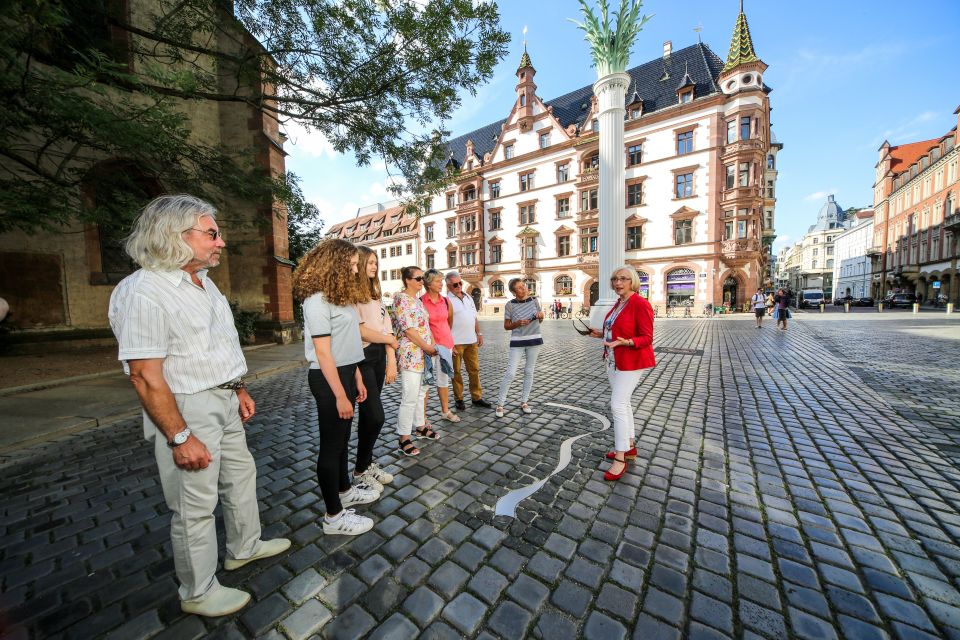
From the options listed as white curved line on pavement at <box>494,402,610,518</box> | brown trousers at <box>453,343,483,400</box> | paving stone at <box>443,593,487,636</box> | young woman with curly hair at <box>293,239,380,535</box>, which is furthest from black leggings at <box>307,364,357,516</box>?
brown trousers at <box>453,343,483,400</box>

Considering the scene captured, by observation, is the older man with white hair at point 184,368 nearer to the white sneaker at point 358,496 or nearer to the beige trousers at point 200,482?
the beige trousers at point 200,482

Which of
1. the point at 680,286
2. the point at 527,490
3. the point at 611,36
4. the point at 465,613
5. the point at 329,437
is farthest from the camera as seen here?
the point at 680,286

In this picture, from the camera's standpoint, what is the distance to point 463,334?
4922mm

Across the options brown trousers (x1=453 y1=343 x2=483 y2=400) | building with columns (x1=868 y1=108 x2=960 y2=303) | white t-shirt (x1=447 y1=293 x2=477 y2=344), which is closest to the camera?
white t-shirt (x1=447 y1=293 x2=477 y2=344)

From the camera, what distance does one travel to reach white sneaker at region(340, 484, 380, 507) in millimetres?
2783

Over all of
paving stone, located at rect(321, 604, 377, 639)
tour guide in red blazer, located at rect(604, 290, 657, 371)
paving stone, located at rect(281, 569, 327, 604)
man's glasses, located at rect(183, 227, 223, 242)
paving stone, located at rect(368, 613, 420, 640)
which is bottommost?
paving stone, located at rect(368, 613, 420, 640)

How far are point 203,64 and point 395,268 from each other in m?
39.3

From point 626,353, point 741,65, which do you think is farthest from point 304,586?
point 741,65

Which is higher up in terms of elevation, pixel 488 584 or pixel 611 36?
pixel 611 36

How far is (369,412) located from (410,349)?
3.20ft

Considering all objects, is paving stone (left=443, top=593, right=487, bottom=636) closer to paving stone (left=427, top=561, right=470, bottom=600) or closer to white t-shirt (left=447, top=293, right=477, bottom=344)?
paving stone (left=427, top=561, right=470, bottom=600)

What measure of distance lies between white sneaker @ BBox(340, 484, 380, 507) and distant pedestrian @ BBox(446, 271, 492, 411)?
2233mm

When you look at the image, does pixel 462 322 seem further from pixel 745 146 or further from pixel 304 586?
pixel 745 146

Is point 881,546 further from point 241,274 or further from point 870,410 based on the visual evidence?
point 241,274
